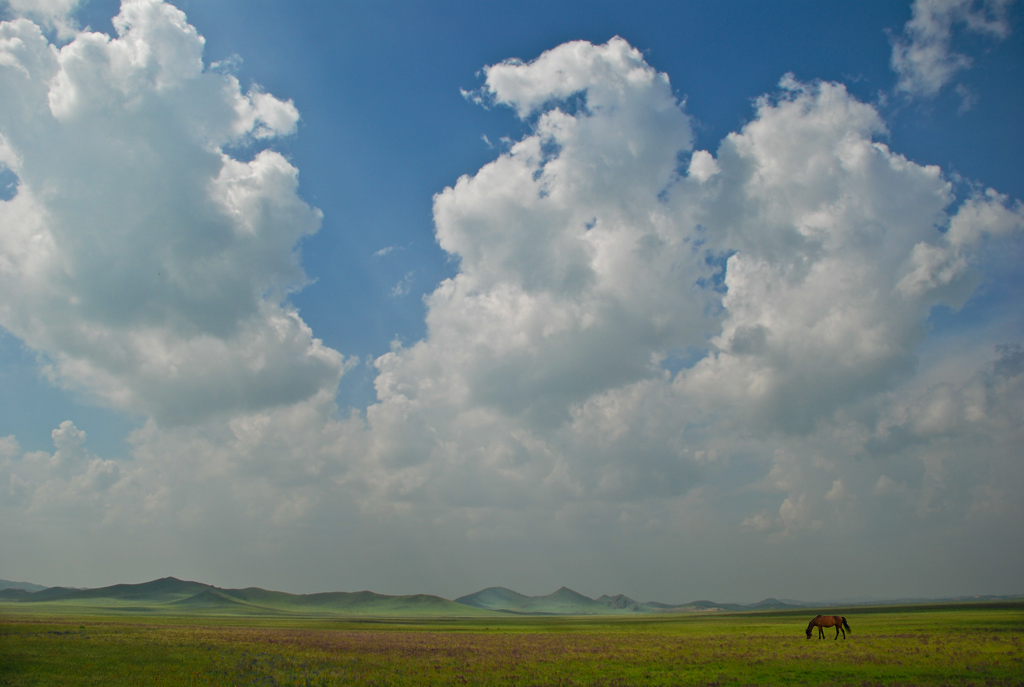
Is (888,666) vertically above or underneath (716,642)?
above

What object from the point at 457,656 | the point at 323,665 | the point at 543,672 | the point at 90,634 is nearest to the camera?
the point at 543,672

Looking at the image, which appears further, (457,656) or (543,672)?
(457,656)

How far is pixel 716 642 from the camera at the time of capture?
196 ft

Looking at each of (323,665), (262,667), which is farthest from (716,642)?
(262,667)

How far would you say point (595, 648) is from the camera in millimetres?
57344

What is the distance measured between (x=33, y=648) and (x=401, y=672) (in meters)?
31.4

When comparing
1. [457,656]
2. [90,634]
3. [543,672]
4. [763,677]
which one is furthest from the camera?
[90,634]

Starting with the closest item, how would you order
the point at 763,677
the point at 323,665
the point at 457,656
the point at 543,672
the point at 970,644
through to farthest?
the point at 763,677, the point at 543,672, the point at 323,665, the point at 970,644, the point at 457,656

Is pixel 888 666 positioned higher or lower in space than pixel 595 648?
higher

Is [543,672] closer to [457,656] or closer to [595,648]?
[457,656]

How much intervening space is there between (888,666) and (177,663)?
56.1m

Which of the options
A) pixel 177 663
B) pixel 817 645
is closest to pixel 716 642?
pixel 817 645

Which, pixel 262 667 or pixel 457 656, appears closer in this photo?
pixel 262 667

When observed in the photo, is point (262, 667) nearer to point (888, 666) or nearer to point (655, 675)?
point (655, 675)
